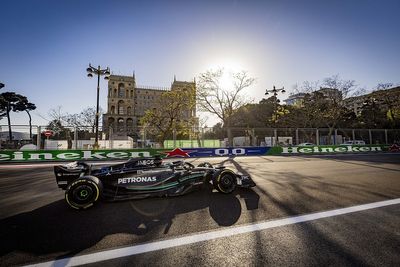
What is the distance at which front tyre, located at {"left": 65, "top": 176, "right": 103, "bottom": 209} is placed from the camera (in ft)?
14.2

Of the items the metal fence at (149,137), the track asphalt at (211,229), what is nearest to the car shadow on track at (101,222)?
the track asphalt at (211,229)

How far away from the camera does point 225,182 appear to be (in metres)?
5.50

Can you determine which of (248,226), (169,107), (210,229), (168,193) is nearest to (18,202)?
(168,193)

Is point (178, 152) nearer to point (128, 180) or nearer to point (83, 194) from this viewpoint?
point (128, 180)

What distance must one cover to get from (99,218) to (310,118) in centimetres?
3377

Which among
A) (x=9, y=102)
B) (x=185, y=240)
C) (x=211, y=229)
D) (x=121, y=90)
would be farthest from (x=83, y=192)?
(x=121, y=90)

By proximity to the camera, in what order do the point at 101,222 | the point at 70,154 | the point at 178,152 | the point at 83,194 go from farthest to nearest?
the point at 178,152 < the point at 70,154 < the point at 83,194 < the point at 101,222

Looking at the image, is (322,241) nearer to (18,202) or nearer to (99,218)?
(99,218)

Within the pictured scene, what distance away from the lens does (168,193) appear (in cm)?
504

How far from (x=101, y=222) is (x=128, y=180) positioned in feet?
4.06

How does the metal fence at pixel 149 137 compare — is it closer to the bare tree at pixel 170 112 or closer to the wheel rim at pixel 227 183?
the bare tree at pixel 170 112

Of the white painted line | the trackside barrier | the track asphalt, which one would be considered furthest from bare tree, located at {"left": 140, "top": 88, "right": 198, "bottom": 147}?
the white painted line

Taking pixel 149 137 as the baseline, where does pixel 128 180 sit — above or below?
below

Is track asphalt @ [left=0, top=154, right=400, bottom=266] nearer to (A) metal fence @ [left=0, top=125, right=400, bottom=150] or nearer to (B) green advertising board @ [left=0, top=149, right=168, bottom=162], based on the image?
(B) green advertising board @ [left=0, top=149, right=168, bottom=162]
